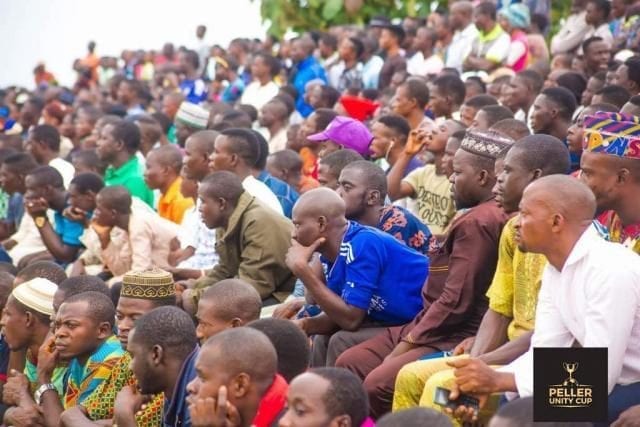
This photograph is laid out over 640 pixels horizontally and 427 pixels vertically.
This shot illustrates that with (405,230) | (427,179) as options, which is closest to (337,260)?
(405,230)

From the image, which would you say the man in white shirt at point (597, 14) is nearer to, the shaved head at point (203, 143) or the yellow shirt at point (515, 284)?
the shaved head at point (203, 143)

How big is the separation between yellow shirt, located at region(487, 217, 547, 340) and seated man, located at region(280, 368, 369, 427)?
1256 millimetres

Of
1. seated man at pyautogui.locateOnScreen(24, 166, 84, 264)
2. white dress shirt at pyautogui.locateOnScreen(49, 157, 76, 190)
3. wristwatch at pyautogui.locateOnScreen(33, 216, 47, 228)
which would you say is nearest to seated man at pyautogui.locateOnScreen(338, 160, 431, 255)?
seated man at pyautogui.locateOnScreen(24, 166, 84, 264)

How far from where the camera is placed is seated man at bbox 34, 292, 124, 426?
6.28m

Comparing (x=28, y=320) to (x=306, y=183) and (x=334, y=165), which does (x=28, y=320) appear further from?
(x=306, y=183)

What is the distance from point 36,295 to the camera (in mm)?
7086

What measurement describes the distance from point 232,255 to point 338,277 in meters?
1.36

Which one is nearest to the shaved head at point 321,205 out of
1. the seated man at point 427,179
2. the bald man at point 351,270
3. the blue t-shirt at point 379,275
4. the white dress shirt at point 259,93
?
the bald man at point 351,270

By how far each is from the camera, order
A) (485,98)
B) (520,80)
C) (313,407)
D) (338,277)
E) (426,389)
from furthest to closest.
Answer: (520,80) < (485,98) < (338,277) < (426,389) < (313,407)

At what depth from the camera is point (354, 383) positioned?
4.41 meters

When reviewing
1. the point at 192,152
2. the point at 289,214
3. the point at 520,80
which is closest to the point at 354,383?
the point at 289,214

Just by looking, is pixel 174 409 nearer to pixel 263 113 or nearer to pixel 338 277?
pixel 338 277

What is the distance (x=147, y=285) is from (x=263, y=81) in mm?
8226

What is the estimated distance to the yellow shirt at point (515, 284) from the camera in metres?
5.41
